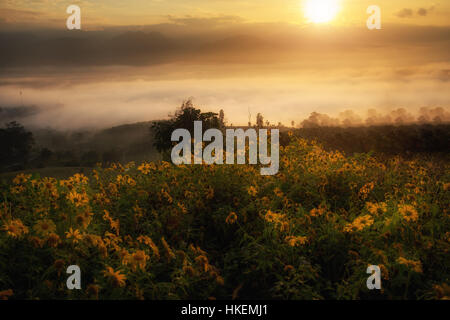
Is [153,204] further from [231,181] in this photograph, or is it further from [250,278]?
[250,278]

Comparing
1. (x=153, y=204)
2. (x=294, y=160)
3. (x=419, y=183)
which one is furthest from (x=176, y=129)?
(x=419, y=183)

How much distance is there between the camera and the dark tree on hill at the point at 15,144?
19234mm

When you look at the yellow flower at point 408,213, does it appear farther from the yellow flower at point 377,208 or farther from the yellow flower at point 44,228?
the yellow flower at point 44,228

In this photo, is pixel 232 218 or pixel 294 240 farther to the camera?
pixel 232 218

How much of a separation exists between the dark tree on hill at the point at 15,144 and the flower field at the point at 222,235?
590 inches

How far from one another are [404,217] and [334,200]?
1.65m

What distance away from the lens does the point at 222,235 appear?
5184 mm

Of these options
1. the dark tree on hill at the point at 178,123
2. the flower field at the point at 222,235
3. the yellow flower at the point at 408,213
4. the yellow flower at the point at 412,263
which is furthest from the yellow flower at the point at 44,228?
the dark tree on hill at the point at 178,123

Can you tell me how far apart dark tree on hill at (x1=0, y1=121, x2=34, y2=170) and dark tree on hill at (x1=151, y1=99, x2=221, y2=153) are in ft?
38.0

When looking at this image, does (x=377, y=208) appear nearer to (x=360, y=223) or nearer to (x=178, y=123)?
(x=360, y=223)

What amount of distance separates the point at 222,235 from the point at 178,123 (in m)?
5.34

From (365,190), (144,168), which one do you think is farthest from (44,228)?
(365,190)

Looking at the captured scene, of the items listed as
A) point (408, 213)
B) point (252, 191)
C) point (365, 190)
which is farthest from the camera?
point (365, 190)

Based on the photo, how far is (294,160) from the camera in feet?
22.6
